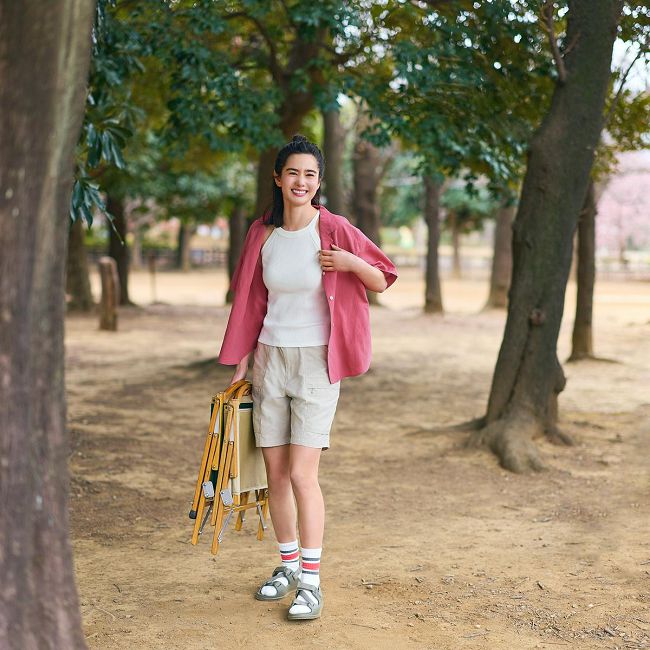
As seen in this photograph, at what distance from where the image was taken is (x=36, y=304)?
2.89m

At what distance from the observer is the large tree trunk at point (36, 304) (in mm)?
2783

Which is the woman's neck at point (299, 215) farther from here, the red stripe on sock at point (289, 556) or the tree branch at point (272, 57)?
the tree branch at point (272, 57)

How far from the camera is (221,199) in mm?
28125

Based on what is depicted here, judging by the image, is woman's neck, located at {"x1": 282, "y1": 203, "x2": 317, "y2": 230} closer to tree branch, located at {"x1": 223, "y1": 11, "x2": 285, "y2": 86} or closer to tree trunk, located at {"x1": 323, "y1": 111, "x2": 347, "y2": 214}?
tree branch, located at {"x1": 223, "y1": 11, "x2": 285, "y2": 86}

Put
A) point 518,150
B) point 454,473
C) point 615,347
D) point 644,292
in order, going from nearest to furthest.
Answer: point 454,473
point 518,150
point 615,347
point 644,292

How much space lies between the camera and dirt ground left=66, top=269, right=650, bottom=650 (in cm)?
411

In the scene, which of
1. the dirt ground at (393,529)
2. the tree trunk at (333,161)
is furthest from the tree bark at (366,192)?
the dirt ground at (393,529)

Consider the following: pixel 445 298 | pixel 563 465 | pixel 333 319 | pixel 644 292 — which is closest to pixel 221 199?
pixel 445 298

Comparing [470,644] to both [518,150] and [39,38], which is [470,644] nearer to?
[39,38]

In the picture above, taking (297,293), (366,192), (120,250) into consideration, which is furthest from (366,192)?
(297,293)

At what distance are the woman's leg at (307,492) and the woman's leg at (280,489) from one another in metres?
0.07

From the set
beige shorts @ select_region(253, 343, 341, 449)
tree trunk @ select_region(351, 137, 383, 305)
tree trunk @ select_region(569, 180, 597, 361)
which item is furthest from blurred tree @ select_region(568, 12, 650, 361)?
tree trunk @ select_region(351, 137, 383, 305)

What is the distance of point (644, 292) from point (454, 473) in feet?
88.8

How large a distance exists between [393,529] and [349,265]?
228cm
